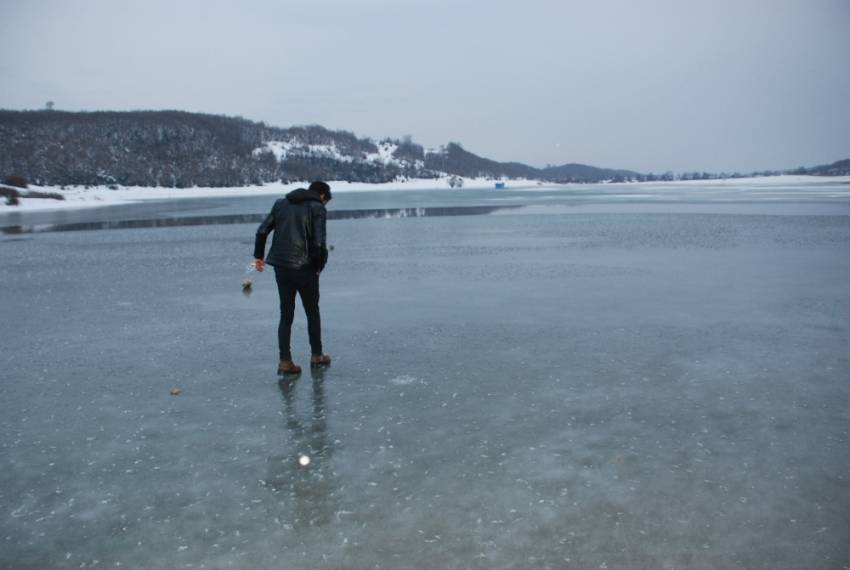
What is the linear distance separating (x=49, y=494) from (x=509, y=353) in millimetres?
4910

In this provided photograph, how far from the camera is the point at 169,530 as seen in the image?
391 centimetres

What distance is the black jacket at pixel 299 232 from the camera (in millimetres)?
7070

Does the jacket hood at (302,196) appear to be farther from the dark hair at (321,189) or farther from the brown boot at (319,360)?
the brown boot at (319,360)

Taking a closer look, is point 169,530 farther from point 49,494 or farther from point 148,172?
point 148,172

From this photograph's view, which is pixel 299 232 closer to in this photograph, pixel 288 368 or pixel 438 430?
pixel 288 368

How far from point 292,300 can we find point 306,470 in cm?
286

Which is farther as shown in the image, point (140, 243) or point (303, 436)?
point (140, 243)

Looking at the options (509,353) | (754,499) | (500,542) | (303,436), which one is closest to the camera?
(500,542)

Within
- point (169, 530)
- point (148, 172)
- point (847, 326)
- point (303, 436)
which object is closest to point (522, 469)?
point (303, 436)

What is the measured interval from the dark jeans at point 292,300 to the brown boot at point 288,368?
5 centimetres

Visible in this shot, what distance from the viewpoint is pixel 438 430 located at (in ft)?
17.7

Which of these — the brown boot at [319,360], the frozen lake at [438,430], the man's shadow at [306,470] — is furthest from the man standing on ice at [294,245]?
the man's shadow at [306,470]

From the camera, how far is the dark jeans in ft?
23.3

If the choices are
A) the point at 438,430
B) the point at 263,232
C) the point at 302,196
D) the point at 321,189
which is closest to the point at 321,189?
the point at 321,189
